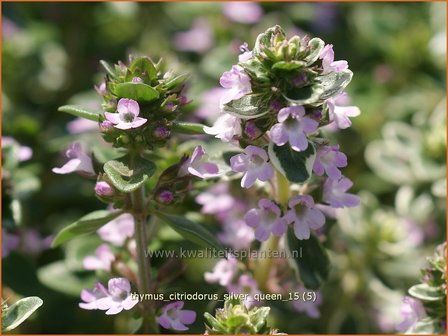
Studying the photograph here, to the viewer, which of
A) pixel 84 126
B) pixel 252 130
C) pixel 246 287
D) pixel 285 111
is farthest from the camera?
pixel 84 126

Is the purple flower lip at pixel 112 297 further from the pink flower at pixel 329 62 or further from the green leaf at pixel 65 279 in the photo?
the pink flower at pixel 329 62

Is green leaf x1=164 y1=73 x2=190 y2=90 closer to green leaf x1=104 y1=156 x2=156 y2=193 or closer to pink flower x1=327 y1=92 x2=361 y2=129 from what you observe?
green leaf x1=104 y1=156 x2=156 y2=193

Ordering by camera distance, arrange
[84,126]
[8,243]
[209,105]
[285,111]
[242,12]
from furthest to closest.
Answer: [242,12] < [209,105] < [84,126] < [8,243] < [285,111]

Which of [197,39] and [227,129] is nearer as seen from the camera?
[227,129]

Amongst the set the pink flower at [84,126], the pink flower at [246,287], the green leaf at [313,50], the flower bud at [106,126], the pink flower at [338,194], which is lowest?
the pink flower at [246,287]

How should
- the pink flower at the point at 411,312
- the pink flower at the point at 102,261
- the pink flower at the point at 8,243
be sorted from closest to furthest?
the pink flower at the point at 411,312
the pink flower at the point at 102,261
the pink flower at the point at 8,243

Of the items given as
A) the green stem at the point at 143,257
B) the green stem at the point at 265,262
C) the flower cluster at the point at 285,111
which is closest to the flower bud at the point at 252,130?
the flower cluster at the point at 285,111

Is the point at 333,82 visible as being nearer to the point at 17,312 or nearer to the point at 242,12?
the point at 17,312

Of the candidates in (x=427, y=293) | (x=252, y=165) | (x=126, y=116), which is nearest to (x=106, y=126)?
(x=126, y=116)
